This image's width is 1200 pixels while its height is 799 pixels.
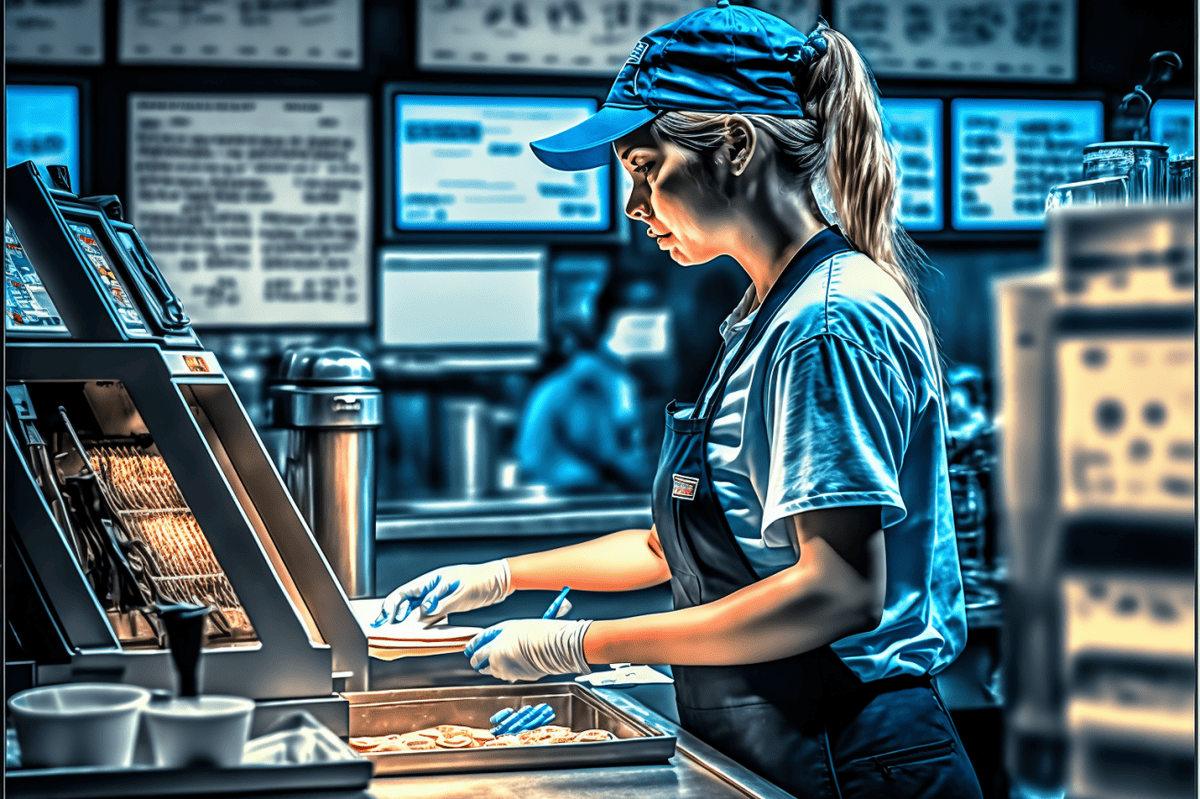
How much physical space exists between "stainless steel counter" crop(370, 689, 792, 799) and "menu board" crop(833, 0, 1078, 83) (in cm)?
230

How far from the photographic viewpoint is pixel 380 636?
1518 millimetres

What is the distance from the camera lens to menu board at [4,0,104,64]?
2748 mm

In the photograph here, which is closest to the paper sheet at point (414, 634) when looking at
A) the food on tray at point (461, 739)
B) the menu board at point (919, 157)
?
the food on tray at point (461, 739)

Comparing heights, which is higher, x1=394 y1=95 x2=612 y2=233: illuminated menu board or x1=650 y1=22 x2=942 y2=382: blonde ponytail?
x1=394 y1=95 x2=612 y2=233: illuminated menu board

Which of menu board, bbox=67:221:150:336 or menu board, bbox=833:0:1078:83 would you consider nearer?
menu board, bbox=67:221:150:336

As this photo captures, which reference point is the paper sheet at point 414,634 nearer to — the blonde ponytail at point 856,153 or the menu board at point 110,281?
the menu board at point 110,281

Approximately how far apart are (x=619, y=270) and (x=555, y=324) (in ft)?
0.74

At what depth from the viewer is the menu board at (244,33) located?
A: 2.79 m

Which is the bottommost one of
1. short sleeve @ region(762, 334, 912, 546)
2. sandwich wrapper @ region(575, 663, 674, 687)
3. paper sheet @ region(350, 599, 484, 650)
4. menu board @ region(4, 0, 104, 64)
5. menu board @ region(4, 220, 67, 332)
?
sandwich wrapper @ region(575, 663, 674, 687)

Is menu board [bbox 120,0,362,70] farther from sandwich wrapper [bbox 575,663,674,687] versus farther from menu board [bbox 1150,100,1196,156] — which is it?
menu board [bbox 1150,100,1196,156]

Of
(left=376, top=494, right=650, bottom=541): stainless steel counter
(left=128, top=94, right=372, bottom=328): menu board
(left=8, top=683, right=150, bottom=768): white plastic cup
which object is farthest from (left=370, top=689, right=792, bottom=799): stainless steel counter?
(left=128, top=94, right=372, bottom=328): menu board

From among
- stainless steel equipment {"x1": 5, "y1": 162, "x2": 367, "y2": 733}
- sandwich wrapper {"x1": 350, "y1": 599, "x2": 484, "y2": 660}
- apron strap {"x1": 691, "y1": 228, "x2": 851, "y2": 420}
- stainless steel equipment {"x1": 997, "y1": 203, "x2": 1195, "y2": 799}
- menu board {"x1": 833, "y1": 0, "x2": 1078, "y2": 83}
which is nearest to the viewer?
stainless steel equipment {"x1": 5, "y1": 162, "x2": 367, "y2": 733}

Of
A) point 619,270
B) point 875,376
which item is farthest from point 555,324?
point 875,376

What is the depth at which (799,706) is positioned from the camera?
135cm
